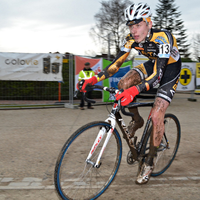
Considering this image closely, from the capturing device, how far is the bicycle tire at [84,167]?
237cm

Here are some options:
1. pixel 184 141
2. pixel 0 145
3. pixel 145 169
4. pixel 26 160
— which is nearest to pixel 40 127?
pixel 0 145

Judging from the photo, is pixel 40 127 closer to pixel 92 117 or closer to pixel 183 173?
pixel 92 117

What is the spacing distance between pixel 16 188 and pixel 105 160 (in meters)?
1.12

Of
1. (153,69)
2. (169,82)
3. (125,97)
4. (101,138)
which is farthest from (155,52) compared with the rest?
(101,138)

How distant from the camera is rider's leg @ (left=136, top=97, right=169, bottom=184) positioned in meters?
2.93

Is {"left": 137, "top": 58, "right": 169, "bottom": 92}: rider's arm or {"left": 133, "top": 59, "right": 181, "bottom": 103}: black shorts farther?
{"left": 133, "top": 59, "right": 181, "bottom": 103}: black shorts

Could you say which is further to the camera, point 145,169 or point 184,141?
point 184,141

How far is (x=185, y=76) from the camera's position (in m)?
11.9

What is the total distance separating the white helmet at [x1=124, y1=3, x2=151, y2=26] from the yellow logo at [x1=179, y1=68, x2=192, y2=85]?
9586 millimetres

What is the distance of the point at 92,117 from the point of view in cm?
777

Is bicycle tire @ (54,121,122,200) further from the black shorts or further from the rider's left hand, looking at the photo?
the black shorts

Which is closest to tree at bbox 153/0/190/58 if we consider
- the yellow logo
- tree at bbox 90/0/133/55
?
tree at bbox 90/0/133/55

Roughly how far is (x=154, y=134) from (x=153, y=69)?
30.2 inches

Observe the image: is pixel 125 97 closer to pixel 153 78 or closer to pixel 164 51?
pixel 153 78
